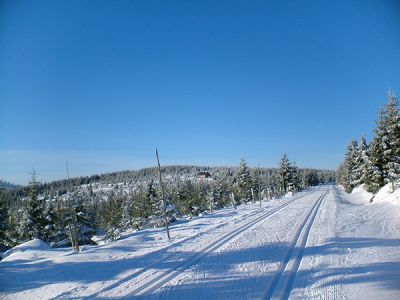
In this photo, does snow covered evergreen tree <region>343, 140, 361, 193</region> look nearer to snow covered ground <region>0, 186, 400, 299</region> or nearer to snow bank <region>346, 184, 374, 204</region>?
snow bank <region>346, 184, 374, 204</region>

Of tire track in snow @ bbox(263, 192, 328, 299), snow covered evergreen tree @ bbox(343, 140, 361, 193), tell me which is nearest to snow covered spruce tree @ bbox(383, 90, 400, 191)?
snow covered evergreen tree @ bbox(343, 140, 361, 193)

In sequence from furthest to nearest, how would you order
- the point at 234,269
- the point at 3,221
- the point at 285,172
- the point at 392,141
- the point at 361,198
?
the point at 285,172 → the point at 361,198 → the point at 392,141 → the point at 3,221 → the point at 234,269

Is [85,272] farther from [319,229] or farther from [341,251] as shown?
[319,229]

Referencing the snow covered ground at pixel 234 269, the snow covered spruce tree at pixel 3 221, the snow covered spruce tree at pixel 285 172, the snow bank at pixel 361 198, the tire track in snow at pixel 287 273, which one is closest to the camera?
the tire track in snow at pixel 287 273

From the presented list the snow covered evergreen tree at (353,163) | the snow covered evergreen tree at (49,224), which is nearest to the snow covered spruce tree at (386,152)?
the snow covered evergreen tree at (353,163)

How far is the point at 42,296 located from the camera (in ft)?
24.3

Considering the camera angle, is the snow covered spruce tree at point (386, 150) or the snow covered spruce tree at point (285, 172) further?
the snow covered spruce tree at point (285, 172)

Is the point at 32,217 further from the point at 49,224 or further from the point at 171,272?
the point at 171,272

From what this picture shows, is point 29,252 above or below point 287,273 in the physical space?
below

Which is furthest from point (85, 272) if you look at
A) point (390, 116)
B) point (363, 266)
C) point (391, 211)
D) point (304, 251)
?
point (390, 116)

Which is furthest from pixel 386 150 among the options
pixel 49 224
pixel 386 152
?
pixel 49 224

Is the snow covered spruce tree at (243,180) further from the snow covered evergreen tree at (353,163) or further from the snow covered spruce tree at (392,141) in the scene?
the snow covered spruce tree at (392,141)

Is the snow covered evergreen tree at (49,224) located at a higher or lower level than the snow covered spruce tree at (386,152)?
lower

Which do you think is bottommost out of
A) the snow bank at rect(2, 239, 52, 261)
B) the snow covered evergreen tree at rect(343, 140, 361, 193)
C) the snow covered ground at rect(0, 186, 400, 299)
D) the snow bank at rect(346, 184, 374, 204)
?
the snow bank at rect(346, 184, 374, 204)
